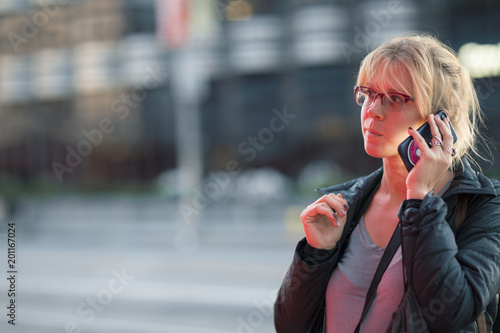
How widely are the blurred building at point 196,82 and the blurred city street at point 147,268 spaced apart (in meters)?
4.31

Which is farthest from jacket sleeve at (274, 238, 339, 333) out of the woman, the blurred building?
the blurred building

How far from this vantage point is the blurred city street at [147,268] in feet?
28.9

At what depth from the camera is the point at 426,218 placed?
1430mm

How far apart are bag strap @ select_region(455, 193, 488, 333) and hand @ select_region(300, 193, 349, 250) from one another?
0.29 m

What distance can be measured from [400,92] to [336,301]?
59 centimetres

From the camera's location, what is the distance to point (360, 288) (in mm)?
1607

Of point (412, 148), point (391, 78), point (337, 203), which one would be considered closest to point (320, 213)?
point (337, 203)

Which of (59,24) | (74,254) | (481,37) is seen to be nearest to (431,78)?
(74,254)

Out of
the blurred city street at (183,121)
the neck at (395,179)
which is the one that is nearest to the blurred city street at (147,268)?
the blurred city street at (183,121)

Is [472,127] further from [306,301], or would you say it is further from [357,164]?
[357,164]

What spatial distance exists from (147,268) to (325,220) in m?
11.9

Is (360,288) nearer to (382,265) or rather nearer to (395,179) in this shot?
(382,265)

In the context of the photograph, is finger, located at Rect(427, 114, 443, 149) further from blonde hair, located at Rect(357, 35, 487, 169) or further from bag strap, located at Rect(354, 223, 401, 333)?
bag strap, located at Rect(354, 223, 401, 333)

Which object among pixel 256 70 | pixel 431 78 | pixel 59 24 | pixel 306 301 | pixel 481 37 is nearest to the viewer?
pixel 431 78
